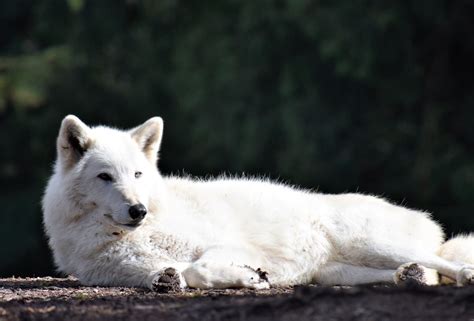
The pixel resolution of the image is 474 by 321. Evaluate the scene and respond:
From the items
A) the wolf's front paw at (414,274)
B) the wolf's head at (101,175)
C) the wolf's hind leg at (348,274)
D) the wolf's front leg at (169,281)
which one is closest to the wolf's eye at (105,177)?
the wolf's head at (101,175)

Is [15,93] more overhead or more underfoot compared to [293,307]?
more underfoot

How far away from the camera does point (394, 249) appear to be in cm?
756

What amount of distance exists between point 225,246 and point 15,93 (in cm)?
1140

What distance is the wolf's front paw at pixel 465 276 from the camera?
22.6 feet

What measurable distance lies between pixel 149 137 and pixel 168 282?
Result: 1.46 m

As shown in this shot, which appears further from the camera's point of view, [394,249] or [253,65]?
[253,65]

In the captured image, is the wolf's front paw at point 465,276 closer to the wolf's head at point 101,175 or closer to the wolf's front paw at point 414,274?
the wolf's front paw at point 414,274

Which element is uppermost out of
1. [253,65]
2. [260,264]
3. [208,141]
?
[260,264]

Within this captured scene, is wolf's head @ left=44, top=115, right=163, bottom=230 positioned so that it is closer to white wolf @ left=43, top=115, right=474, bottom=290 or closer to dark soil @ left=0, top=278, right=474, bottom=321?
white wolf @ left=43, top=115, right=474, bottom=290

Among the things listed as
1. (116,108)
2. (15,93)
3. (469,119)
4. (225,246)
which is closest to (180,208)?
(225,246)

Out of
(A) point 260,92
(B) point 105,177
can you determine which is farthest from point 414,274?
(A) point 260,92

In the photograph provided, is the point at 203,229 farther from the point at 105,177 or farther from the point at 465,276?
the point at 465,276

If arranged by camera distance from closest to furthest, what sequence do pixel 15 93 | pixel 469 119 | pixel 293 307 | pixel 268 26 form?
pixel 293 307 → pixel 15 93 → pixel 469 119 → pixel 268 26

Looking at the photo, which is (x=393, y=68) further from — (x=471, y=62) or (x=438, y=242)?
(x=438, y=242)
